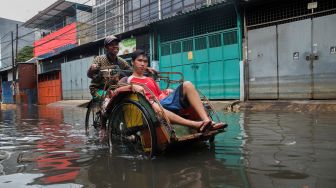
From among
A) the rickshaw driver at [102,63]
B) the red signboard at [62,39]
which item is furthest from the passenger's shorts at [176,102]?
the red signboard at [62,39]

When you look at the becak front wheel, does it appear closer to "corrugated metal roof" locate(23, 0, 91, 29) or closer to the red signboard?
the red signboard

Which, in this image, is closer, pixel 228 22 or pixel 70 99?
pixel 228 22

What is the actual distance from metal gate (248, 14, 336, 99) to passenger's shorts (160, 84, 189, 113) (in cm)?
715

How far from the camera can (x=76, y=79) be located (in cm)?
2325

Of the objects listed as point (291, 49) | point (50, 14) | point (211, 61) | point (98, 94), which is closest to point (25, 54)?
point (50, 14)

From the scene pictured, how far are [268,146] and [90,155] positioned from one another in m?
2.25

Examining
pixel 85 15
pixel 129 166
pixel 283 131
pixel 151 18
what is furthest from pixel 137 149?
pixel 85 15

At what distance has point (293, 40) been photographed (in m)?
10.2

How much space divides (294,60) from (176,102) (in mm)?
7820

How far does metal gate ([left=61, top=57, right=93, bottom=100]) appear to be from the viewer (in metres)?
22.1

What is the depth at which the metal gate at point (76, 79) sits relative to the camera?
22.1 m

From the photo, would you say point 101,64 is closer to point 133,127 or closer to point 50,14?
point 133,127

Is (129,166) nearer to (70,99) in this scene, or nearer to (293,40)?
(293,40)

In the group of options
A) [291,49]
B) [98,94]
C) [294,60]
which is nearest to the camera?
[98,94]
